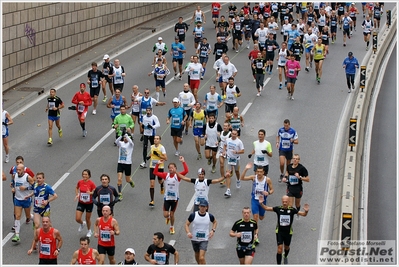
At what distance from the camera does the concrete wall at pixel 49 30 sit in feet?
95.4

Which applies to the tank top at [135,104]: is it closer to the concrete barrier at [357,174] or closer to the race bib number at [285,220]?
the concrete barrier at [357,174]

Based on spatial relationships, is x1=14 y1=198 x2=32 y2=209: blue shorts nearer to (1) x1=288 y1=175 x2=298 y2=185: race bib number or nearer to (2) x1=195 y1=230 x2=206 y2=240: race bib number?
(2) x1=195 y1=230 x2=206 y2=240: race bib number

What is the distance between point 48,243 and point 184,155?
827cm

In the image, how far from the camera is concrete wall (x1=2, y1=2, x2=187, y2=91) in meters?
29.1

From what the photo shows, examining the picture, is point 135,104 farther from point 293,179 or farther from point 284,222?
point 284,222

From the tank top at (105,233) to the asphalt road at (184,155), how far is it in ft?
4.08

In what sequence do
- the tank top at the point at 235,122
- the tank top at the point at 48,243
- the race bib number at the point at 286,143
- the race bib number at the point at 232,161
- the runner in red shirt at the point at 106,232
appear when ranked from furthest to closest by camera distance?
the tank top at the point at 235,122 < the race bib number at the point at 286,143 < the race bib number at the point at 232,161 < the runner in red shirt at the point at 106,232 < the tank top at the point at 48,243

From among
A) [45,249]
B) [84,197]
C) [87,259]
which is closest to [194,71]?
[84,197]

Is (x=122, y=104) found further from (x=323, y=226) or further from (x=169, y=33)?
(x=169, y=33)

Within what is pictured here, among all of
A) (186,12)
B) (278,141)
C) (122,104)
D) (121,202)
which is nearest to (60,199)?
(121,202)

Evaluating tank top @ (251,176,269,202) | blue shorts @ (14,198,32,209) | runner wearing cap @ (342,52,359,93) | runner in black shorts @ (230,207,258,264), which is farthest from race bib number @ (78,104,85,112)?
runner wearing cap @ (342,52,359,93)

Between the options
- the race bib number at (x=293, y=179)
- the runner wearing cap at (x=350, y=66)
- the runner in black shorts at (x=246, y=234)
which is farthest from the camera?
the runner wearing cap at (x=350, y=66)

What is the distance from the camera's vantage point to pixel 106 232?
51.2ft

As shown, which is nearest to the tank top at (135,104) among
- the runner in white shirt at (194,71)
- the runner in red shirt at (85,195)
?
the runner in white shirt at (194,71)
